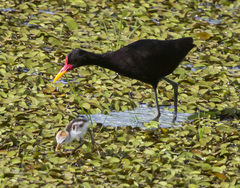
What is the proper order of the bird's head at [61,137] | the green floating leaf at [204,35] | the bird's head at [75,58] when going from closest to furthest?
the bird's head at [61,137] → the bird's head at [75,58] → the green floating leaf at [204,35]

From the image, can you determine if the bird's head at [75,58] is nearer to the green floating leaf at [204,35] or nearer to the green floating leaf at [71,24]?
the green floating leaf at [71,24]

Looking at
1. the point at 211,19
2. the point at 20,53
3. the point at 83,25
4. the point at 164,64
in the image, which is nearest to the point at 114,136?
the point at 164,64

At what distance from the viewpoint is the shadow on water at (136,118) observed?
8.05m

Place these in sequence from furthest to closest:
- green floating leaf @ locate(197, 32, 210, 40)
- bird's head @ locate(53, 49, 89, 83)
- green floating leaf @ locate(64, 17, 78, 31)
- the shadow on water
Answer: green floating leaf @ locate(197, 32, 210, 40)
green floating leaf @ locate(64, 17, 78, 31)
the shadow on water
bird's head @ locate(53, 49, 89, 83)

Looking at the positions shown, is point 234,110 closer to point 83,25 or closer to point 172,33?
point 172,33

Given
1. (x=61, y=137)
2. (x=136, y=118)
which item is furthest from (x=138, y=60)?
(x=61, y=137)

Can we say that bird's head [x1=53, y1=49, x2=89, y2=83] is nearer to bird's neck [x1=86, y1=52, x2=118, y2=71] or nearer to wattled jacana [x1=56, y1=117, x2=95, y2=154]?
bird's neck [x1=86, y1=52, x2=118, y2=71]

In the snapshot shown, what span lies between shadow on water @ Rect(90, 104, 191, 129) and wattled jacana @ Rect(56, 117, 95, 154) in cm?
75

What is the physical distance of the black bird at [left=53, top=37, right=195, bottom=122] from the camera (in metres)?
7.86

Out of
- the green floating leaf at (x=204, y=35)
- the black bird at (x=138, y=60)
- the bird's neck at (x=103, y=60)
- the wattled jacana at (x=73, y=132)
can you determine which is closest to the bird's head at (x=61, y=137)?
the wattled jacana at (x=73, y=132)

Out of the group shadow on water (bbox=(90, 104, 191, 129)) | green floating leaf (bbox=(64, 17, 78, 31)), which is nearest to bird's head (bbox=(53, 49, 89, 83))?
shadow on water (bbox=(90, 104, 191, 129))

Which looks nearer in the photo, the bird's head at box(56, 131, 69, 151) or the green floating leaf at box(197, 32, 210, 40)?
the bird's head at box(56, 131, 69, 151)

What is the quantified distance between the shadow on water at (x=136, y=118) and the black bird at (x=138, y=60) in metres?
0.14

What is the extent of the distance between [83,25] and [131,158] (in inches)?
180
